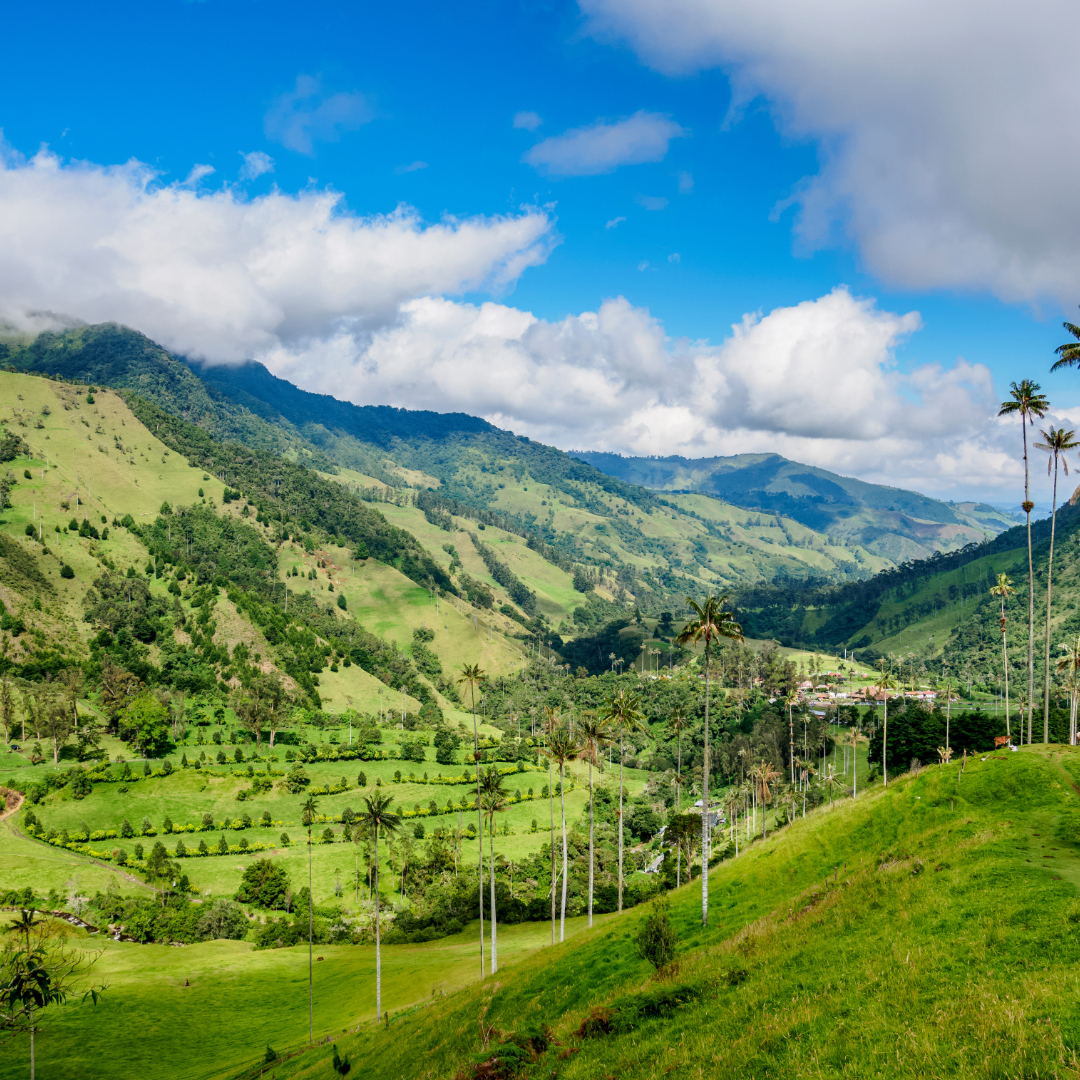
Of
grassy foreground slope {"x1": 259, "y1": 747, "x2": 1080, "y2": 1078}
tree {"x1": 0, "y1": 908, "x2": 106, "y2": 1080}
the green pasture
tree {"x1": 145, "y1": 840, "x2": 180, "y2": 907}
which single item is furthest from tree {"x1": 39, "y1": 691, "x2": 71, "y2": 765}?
grassy foreground slope {"x1": 259, "y1": 747, "x2": 1080, "y2": 1078}

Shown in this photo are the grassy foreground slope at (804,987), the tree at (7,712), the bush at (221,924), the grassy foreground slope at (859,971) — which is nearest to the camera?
the grassy foreground slope at (859,971)

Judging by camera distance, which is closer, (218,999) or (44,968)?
(44,968)

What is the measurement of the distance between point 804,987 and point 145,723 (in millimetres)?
182569

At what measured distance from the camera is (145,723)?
545ft

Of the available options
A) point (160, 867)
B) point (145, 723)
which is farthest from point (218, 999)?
point (145, 723)

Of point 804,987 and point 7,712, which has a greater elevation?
point 804,987

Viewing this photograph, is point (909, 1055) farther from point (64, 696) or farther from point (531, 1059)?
point (64, 696)

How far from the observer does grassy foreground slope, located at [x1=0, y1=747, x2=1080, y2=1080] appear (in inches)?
708

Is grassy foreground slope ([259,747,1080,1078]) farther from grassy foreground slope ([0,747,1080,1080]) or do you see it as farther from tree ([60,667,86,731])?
tree ([60,667,86,731])

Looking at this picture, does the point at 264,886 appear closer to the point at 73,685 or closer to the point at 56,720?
the point at 56,720

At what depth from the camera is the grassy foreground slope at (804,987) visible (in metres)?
18.0

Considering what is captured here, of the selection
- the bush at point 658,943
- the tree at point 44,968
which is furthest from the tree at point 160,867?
the bush at point 658,943

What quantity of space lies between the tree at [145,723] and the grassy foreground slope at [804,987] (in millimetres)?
101632

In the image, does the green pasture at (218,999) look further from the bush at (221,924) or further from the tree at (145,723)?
the tree at (145,723)
